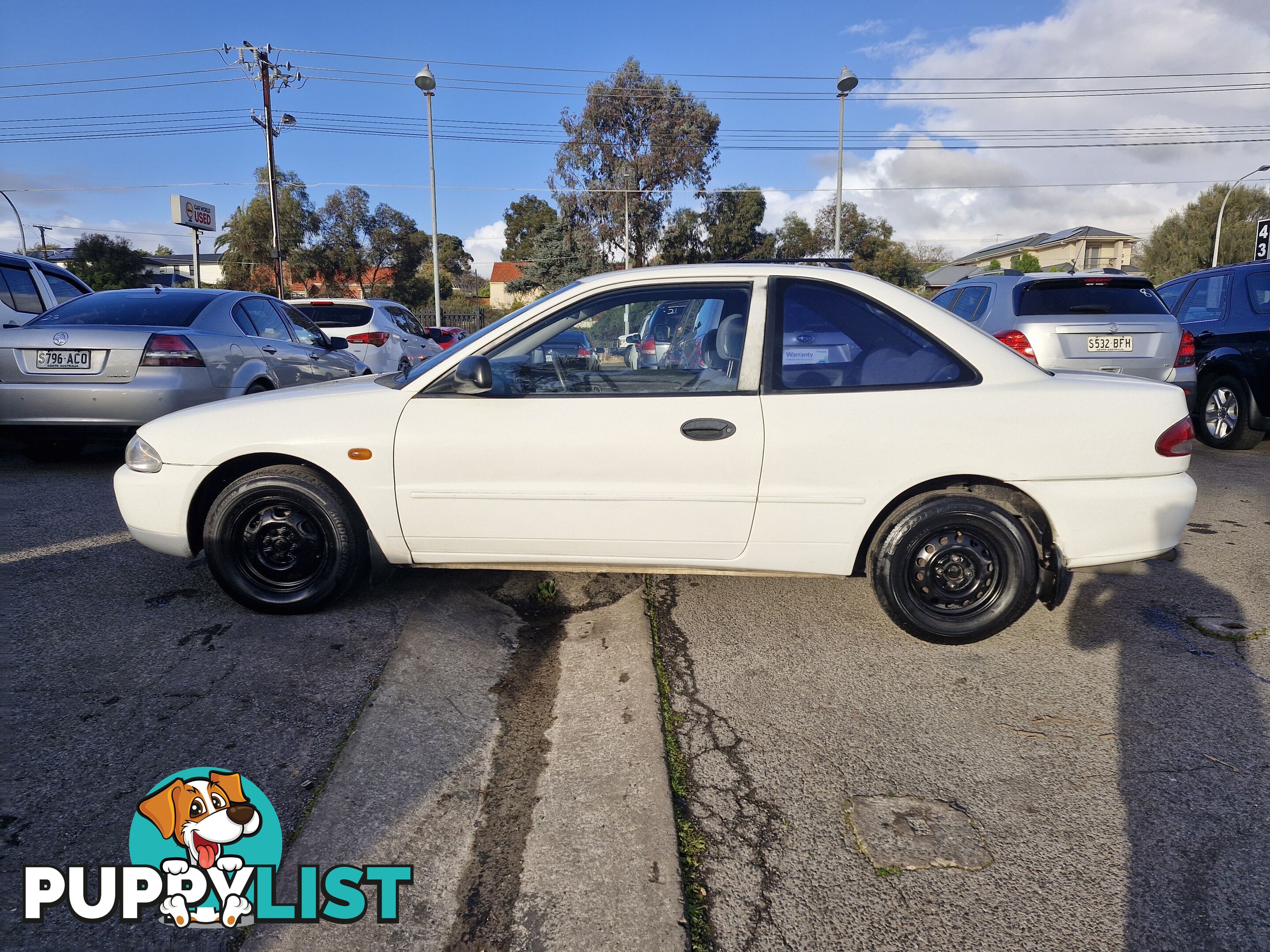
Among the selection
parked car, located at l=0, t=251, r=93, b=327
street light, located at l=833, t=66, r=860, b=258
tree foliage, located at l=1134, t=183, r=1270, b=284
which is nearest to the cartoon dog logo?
parked car, located at l=0, t=251, r=93, b=327

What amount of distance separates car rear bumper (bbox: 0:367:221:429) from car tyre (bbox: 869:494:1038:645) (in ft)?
18.0

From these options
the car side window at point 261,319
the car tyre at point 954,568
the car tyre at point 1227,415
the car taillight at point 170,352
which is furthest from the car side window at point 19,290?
the car tyre at point 1227,415

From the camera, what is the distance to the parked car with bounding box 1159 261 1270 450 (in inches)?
303

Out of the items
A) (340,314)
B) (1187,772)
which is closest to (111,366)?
(340,314)

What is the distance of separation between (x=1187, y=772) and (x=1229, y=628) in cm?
155

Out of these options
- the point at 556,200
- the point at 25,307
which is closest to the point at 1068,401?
the point at 25,307

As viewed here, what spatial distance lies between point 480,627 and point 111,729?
1482 millimetres

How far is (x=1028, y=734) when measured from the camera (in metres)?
2.79

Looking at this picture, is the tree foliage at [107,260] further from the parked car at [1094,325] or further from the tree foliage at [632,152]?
the parked car at [1094,325]

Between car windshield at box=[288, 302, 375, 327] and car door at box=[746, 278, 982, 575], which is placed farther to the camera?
car windshield at box=[288, 302, 375, 327]

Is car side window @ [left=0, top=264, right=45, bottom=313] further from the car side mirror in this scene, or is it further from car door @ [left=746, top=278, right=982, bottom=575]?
car door @ [left=746, top=278, right=982, bottom=575]

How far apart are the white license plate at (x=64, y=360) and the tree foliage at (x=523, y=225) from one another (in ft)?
195

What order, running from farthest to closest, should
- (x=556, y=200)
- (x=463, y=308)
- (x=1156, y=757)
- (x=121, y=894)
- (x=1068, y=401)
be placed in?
(x=463, y=308), (x=556, y=200), (x=1068, y=401), (x=1156, y=757), (x=121, y=894)

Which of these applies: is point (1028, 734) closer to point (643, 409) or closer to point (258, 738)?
point (643, 409)
